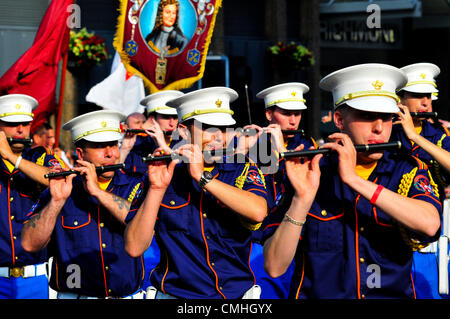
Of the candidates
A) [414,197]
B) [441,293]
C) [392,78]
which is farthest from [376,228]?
[441,293]

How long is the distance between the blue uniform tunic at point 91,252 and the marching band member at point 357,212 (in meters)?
1.63

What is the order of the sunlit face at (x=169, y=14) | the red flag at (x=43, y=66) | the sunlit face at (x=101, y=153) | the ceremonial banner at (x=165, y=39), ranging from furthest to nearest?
1. the sunlit face at (x=169, y=14)
2. the ceremonial banner at (x=165, y=39)
3. the red flag at (x=43, y=66)
4. the sunlit face at (x=101, y=153)

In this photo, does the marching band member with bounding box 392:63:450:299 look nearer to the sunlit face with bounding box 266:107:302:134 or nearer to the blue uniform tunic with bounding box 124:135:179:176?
the sunlit face with bounding box 266:107:302:134

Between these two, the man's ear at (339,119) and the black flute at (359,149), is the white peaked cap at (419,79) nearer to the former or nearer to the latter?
the man's ear at (339,119)

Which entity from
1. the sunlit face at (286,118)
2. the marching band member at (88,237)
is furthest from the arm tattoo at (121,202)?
the sunlit face at (286,118)

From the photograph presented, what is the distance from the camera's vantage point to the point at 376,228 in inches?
129

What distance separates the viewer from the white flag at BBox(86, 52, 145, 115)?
11.3 metres

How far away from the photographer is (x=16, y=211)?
5.87m

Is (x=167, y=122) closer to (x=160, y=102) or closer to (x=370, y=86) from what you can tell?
(x=160, y=102)

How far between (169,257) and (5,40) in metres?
12.9

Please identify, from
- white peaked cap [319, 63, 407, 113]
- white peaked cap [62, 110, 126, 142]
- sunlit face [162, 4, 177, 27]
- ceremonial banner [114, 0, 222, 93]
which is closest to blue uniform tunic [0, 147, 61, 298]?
white peaked cap [62, 110, 126, 142]

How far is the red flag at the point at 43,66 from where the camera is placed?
375 inches

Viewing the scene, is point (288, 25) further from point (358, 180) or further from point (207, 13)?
point (358, 180)
